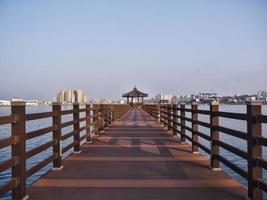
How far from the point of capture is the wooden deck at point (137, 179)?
549cm

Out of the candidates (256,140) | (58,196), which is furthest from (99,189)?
(256,140)

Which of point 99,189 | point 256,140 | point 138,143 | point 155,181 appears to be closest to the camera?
point 256,140

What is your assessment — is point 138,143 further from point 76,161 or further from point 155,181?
point 155,181

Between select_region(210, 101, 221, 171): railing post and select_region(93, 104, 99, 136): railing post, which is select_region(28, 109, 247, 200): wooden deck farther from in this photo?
select_region(93, 104, 99, 136): railing post

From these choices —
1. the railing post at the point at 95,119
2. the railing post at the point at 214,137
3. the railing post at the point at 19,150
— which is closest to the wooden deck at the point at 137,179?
the railing post at the point at 214,137

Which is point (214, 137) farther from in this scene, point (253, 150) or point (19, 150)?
point (19, 150)

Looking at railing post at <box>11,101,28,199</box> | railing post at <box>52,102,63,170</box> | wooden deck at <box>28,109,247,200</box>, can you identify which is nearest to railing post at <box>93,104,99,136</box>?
wooden deck at <box>28,109,247,200</box>

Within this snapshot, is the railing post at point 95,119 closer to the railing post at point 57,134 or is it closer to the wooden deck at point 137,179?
the wooden deck at point 137,179

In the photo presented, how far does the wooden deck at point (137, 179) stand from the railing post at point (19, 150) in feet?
1.10

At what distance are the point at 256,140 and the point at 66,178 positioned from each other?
3204 mm

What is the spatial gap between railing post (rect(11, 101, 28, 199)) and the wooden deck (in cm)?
33

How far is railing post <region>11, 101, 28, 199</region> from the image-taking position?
504 centimetres

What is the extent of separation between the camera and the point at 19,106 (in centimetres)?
514

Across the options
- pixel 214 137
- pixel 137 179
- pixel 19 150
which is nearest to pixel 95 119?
pixel 214 137
